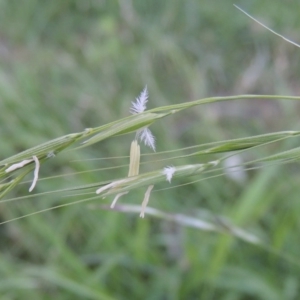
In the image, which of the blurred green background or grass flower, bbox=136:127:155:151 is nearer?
grass flower, bbox=136:127:155:151

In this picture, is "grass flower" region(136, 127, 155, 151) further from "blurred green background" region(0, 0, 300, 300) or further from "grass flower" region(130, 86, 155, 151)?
"blurred green background" region(0, 0, 300, 300)

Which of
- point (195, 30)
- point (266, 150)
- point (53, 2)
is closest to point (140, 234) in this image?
point (266, 150)

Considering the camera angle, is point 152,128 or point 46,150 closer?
point 46,150

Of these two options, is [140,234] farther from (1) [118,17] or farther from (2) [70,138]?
(1) [118,17]

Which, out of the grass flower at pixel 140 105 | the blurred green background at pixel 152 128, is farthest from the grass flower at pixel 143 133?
the blurred green background at pixel 152 128

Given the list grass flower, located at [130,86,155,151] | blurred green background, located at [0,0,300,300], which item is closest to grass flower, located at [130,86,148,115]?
grass flower, located at [130,86,155,151]

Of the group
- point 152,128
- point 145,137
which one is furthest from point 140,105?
point 152,128

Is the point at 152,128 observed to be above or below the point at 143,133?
above

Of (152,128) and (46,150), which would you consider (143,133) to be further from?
(152,128)
